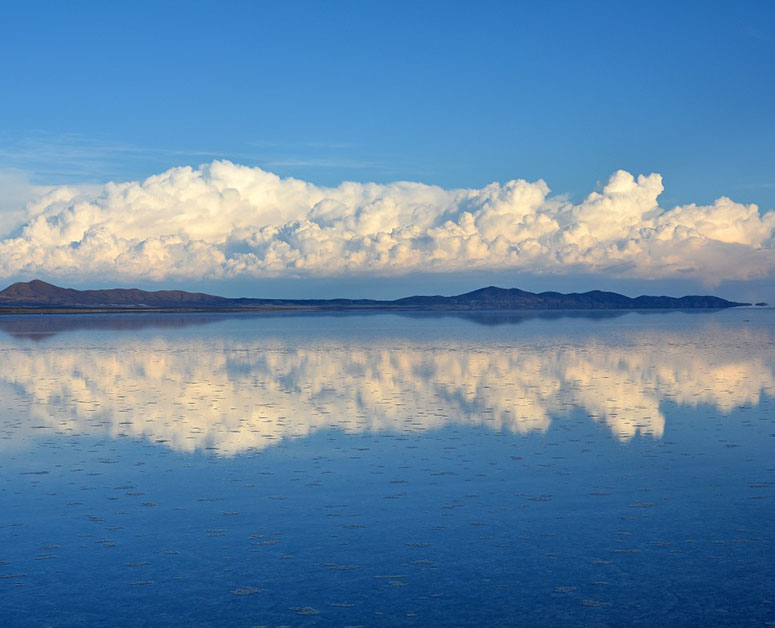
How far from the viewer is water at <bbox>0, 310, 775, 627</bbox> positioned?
10.6 meters

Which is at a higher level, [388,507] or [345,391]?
[345,391]

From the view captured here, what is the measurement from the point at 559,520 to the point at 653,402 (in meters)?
15.9

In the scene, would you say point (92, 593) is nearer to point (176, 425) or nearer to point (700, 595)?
point (700, 595)

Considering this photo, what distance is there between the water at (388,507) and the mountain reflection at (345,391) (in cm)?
23

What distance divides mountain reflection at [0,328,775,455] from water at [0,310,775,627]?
230 millimetres

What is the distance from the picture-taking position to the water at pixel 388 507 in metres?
10.6

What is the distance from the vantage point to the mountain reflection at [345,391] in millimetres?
23906

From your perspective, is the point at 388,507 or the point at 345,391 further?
the point at 345,391

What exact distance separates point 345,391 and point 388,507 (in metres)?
17.3

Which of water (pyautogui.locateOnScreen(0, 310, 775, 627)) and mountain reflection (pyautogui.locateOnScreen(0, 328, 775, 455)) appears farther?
mountain reflection (pyautogui.locateOnScreen(0, 328, 775, 455))

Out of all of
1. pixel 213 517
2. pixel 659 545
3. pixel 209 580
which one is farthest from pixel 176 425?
pixel 659 545

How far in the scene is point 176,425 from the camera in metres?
24.0

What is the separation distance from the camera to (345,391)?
32.2 meters

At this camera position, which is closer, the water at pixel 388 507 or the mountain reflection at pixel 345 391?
the water at pixel 388 507
